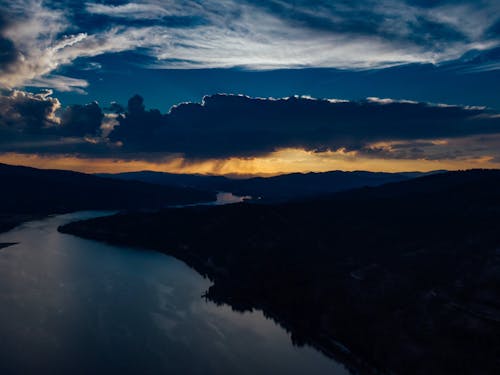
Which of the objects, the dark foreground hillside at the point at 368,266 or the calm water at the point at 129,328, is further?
the dark foreground hillside at the point at 368,266

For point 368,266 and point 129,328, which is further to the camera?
point 368,266

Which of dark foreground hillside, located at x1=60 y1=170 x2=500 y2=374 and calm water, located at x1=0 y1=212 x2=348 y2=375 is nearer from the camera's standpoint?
calm water, located at x1=0 y1=212 x2=348 y2=375

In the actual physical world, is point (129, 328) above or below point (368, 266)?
below

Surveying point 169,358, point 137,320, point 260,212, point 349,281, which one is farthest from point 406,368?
point 260,212

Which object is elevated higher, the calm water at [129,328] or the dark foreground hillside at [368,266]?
the dark foreground hillside at [368,266]

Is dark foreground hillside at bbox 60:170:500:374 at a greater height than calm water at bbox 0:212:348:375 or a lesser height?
greater
